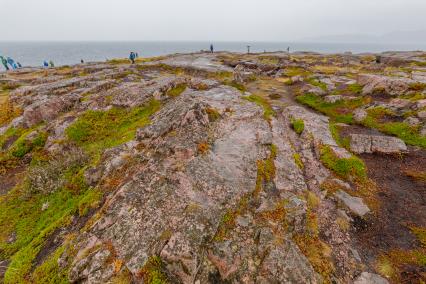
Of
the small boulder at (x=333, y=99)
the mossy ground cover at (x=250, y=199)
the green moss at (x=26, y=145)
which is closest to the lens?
the mossy ground cover at (x=250, y=199)

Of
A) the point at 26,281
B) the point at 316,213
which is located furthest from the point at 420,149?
the point at 26,281

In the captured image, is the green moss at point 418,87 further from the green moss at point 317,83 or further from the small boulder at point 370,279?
the small boulder at point 370,279

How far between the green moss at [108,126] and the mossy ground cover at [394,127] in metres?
17.5

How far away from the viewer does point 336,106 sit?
82.2ft

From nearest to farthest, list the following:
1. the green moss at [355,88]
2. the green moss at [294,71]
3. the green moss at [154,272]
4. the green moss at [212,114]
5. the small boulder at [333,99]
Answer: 1. the green moss at [154,272]
2. the green moss at [212,114]
3. the small boulder at [333,99]
4. the green moss at [355,88]
5. the green moss at [294,71]

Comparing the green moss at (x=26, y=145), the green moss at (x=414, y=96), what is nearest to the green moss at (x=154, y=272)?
the green moss at (x=26, y=145)

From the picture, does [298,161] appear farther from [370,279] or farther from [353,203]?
[370,279]

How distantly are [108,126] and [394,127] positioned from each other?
2199 cm

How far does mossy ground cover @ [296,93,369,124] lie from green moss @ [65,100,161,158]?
1500cm

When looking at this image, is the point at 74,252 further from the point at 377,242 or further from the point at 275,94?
the point at 275,94

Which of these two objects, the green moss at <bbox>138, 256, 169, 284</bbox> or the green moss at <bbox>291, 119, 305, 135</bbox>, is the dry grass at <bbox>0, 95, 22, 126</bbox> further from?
the green moss at <bbox>291, 119, 305, 135</bbox>

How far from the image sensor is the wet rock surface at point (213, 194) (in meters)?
8.88

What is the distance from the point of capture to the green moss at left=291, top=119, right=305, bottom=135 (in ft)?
61.2

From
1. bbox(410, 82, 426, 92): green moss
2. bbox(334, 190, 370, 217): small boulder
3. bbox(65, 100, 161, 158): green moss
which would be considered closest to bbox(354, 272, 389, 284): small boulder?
bbox(334, 190, 370, 217): small boulder
